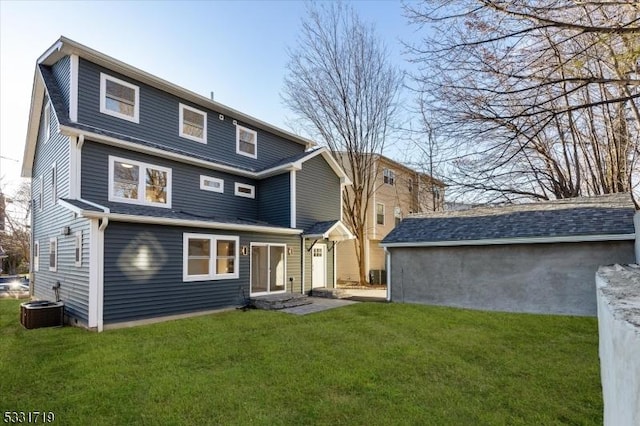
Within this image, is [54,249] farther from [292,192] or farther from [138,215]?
[292,192]

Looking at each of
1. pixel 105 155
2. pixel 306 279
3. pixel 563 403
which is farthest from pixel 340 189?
pixel 563 403

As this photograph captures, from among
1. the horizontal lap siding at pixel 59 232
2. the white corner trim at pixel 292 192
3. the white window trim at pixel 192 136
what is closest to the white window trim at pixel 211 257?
the horizontal lap siding at pixel 59 232

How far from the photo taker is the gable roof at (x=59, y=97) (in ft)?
29.6

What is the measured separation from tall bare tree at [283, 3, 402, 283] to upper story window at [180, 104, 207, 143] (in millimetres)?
7313

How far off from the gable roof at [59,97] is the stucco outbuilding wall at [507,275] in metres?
7.72

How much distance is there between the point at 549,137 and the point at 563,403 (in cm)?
1100

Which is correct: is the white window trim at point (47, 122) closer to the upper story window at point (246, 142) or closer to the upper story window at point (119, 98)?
the upper story window at point (119, 98)

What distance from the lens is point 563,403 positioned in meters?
3.95

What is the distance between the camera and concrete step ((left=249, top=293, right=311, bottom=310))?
1054 cm

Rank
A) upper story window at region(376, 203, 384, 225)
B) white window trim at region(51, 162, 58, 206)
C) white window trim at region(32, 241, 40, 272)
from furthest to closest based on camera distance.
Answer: upper story window at region(376, 203, 384, 225), white window trim at region(32, 241, 40, 272), white window trim at region(51, 162, 58, 206)

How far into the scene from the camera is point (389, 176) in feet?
70.7

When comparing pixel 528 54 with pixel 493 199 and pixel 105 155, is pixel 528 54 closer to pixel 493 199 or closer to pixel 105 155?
pixel 493 199

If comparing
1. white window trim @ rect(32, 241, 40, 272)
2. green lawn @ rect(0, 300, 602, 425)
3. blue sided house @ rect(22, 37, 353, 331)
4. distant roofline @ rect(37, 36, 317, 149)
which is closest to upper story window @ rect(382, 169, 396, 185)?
blue sided house @ rect(22, 37, 353, 331)

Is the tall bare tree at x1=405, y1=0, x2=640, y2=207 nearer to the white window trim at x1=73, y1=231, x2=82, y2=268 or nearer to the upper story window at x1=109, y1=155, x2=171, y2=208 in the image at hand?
the upper story window at x1=109, y1=155, x2=171, y2=208
